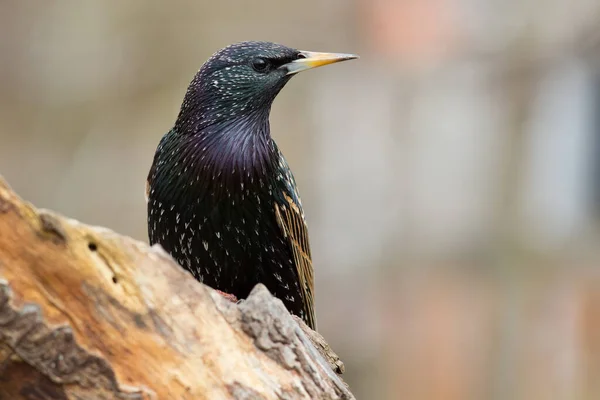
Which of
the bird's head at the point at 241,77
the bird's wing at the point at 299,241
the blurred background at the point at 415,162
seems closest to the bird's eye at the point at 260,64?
the bird's head at the point at 241,77

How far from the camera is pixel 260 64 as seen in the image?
1.89 metres

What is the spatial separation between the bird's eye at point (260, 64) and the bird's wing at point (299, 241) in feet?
1.04

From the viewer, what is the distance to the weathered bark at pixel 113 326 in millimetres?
1085

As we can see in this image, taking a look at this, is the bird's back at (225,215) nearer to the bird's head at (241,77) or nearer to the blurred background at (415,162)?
the bird's head at (241,77)

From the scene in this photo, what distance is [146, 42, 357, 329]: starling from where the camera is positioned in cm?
183

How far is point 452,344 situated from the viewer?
13.9 ft

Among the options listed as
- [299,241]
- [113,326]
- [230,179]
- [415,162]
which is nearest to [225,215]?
[230,179]

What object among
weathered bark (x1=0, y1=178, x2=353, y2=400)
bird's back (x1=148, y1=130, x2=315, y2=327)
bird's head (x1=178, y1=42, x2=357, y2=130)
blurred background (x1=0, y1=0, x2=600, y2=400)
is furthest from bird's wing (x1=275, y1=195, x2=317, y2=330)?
blurred background (x1=0, y1=0, x2=600, y2=400)

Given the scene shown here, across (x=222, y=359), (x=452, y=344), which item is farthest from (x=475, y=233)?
(x=222, y=359)

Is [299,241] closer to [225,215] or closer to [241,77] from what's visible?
[225,215]

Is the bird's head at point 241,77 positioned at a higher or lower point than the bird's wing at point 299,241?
higher

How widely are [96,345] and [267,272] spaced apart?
86 cm

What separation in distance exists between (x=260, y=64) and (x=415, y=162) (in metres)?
2.33

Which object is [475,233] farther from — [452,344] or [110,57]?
[110,57]
